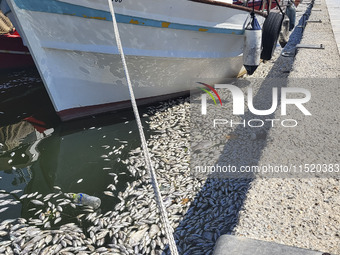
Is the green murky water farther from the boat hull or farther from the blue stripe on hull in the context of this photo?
the boat hull

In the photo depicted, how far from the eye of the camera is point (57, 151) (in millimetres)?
5957

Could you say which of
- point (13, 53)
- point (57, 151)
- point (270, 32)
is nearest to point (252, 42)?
point (270, 32)

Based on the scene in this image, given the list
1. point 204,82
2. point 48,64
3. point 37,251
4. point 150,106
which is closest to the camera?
point 37,251

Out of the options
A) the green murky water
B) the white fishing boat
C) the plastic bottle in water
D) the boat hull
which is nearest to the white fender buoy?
the white fishing boat

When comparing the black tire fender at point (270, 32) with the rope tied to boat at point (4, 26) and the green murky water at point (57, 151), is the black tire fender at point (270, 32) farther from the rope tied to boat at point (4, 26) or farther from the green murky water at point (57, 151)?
the rope tied to boat at point (4, 26)

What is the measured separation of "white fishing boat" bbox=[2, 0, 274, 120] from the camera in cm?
547

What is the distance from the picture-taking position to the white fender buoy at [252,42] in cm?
717

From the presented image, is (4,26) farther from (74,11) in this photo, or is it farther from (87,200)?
(87,200)

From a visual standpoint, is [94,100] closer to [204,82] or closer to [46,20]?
[46,20]

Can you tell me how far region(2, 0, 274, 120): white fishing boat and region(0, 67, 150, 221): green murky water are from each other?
515 mm

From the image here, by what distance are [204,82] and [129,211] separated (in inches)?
186

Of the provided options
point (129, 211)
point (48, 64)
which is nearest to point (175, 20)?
point (48, 64)

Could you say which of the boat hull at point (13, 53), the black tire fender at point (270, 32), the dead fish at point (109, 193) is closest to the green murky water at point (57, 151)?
the dead fish at point (109, 193)

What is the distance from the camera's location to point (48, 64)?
598 centimetres
